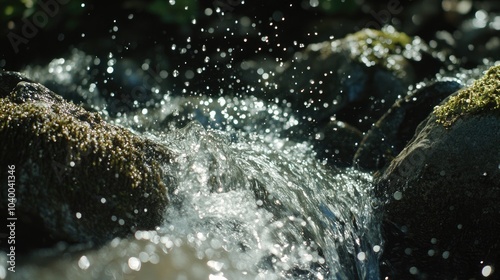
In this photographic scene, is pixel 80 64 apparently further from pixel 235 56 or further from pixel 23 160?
pixel 23 160

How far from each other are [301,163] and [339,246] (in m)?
1.33

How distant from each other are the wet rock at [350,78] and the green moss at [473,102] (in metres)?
1.95

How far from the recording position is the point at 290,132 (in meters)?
5.92

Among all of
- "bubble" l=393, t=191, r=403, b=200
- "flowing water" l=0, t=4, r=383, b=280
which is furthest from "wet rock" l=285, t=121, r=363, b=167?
"bubble" l=393, t=191, r=403, b=200

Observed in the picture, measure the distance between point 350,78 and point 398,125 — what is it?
143cm

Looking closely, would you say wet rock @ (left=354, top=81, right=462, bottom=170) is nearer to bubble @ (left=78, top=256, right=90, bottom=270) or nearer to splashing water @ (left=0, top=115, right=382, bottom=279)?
splashing water @ (left=0, top=115, right=382, bottom=279)

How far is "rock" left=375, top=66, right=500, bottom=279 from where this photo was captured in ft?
11.7

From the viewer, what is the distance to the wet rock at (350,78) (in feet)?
20.3

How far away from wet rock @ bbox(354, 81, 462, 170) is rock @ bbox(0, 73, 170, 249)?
220 centimetres

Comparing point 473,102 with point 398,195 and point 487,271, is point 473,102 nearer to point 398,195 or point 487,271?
point 398,195

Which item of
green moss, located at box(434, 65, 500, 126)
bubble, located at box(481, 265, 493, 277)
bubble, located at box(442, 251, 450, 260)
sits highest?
green moss, located at box(434, 65, 500, 126)

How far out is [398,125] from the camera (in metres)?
5.04

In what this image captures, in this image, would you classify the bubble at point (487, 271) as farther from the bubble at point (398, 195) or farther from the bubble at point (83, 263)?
the bubble at point (83, 263)

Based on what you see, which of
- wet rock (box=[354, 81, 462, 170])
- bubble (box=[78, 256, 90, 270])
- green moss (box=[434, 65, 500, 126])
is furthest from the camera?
wet rock (box=[354, 81, 462, 170])
